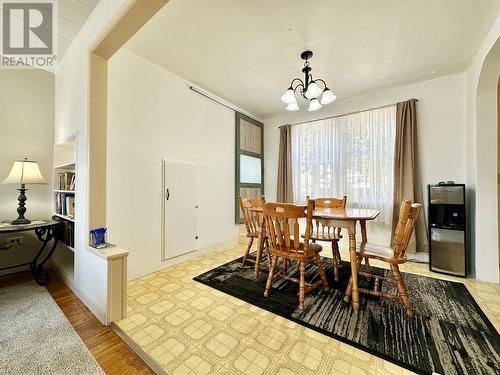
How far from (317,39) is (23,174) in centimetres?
366

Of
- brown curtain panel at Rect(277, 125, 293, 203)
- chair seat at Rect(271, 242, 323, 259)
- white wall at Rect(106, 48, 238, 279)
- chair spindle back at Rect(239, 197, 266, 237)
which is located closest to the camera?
chair seat at Rect(271, 242, 323, 259)

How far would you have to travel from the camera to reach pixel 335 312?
179 centimetres

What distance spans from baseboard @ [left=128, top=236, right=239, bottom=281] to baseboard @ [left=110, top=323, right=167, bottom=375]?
2.87ft

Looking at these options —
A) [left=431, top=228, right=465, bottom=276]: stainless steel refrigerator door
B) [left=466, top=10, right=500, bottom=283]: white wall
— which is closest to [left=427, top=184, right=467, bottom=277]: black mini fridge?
[left=431, top=228, right=465, bottom=276]: stainless steel refrigerator door

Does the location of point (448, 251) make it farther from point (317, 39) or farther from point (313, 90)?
point (317, 39)

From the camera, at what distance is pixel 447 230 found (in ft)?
8.73

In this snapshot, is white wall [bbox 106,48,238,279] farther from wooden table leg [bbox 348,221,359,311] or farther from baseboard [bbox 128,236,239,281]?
wooden table leg [bbox 348,221,359,311]

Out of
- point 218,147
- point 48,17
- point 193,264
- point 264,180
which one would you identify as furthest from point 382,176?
point 48,17

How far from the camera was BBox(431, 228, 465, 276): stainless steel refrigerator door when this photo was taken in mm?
2568

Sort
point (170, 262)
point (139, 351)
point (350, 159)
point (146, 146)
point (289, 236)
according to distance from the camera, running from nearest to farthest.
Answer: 1. point (139, 351)
2. point (289, 236)
3. point (146, 146)
4. point (170, 262)
5. point (350, 159)

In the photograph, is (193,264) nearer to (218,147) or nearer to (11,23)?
(218,147)

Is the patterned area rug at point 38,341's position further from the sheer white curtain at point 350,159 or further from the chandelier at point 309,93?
the sheer white curtain at point 350,159

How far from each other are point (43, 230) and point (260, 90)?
3.58 m

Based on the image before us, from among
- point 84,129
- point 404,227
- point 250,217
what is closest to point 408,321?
point 404,227
